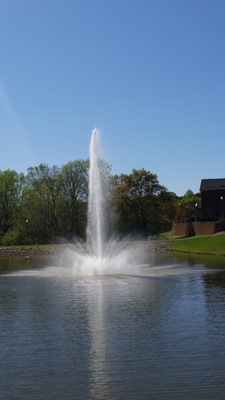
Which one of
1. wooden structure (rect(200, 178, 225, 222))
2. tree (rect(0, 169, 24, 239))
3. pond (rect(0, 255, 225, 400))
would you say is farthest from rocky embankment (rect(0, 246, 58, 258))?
pond (rect(0, 255, 225, 400))

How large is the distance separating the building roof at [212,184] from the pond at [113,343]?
72.1 m

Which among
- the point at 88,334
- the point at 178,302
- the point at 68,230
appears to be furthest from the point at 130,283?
the point at 68,230

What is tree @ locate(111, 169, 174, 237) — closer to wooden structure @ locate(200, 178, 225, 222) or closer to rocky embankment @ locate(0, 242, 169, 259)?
wooden structure @ locate(200, 178, 225, 222)

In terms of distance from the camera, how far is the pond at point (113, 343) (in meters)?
11.9

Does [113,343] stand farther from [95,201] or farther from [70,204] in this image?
[70,204]

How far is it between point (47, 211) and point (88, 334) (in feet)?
269

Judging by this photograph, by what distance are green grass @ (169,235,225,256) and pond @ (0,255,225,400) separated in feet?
102

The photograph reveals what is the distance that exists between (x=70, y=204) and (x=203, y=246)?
3781 cm

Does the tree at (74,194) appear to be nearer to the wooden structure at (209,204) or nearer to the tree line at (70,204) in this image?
the tree line at (70,204)

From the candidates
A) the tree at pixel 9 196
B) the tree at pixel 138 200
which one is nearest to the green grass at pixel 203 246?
the tree at pixel 138 200

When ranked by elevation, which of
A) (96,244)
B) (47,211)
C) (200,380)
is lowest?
(200,380)

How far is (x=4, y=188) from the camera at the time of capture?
98.5 m

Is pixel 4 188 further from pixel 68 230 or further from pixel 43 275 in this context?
pixel 43 275

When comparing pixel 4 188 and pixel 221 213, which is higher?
pixel 4 188
